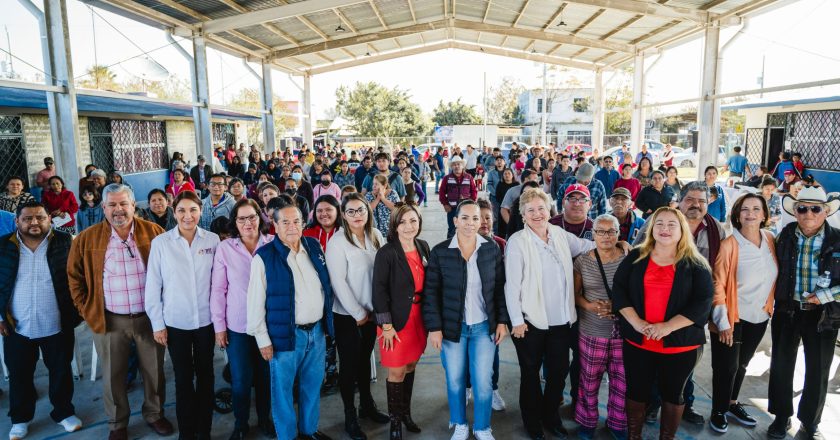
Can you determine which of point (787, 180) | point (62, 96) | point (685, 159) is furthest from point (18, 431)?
point (685, 159)

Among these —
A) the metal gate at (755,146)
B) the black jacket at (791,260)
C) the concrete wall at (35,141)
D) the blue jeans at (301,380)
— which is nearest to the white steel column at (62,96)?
the concrete wall at (35,141)

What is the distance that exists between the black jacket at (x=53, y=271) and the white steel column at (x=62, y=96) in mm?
5727

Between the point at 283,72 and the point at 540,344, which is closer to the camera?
the point at 540,344

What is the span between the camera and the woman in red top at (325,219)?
3674 millimetres

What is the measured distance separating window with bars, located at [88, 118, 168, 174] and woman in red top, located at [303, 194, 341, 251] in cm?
1038

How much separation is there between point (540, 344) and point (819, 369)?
1.70m

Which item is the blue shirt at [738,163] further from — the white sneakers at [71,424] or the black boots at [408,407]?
the white sneakers at [71,424]

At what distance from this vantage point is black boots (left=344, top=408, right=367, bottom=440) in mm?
3252

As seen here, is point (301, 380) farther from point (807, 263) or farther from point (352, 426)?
point (807, 263)

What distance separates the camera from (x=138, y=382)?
4125 mm

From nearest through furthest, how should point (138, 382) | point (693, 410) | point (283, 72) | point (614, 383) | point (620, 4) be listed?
point (614, 383), point (693, 410), point (138, 382), point (620, 4), point (283, 72)

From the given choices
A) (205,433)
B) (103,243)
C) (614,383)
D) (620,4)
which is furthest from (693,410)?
(620,4)

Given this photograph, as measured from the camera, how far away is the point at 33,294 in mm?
3291

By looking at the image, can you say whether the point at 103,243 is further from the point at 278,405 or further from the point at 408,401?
the point at 408,401
